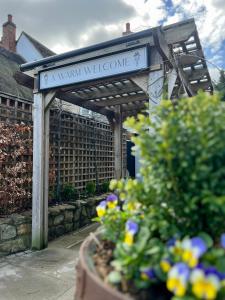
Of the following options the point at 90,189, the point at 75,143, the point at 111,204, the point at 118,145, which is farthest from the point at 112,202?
the point at 118,145

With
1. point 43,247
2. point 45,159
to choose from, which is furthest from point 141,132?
point 43,247

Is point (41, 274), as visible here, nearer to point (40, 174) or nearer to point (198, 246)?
point (40, 174)

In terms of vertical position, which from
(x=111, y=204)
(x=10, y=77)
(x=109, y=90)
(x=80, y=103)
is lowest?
(x=111, y=204)

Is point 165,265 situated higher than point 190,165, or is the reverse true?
point 190,165

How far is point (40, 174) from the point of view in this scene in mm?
3529

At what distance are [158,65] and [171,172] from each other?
6.33 feet

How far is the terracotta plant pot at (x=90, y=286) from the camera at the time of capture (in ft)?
2.70

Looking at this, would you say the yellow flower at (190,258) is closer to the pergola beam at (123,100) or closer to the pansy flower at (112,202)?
the pansy flower at (112,202)

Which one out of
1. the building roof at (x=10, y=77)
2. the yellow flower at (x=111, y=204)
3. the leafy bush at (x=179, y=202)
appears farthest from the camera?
the building roof at (x=10, y=77)

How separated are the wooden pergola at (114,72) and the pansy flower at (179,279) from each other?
2021 mm

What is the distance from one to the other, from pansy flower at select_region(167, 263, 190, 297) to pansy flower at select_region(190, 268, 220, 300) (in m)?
0.02

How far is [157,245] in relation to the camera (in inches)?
37.2

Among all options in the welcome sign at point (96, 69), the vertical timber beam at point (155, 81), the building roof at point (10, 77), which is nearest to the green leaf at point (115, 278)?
the vertical timber beam at point (155, 81)

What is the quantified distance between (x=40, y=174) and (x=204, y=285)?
120 inches
